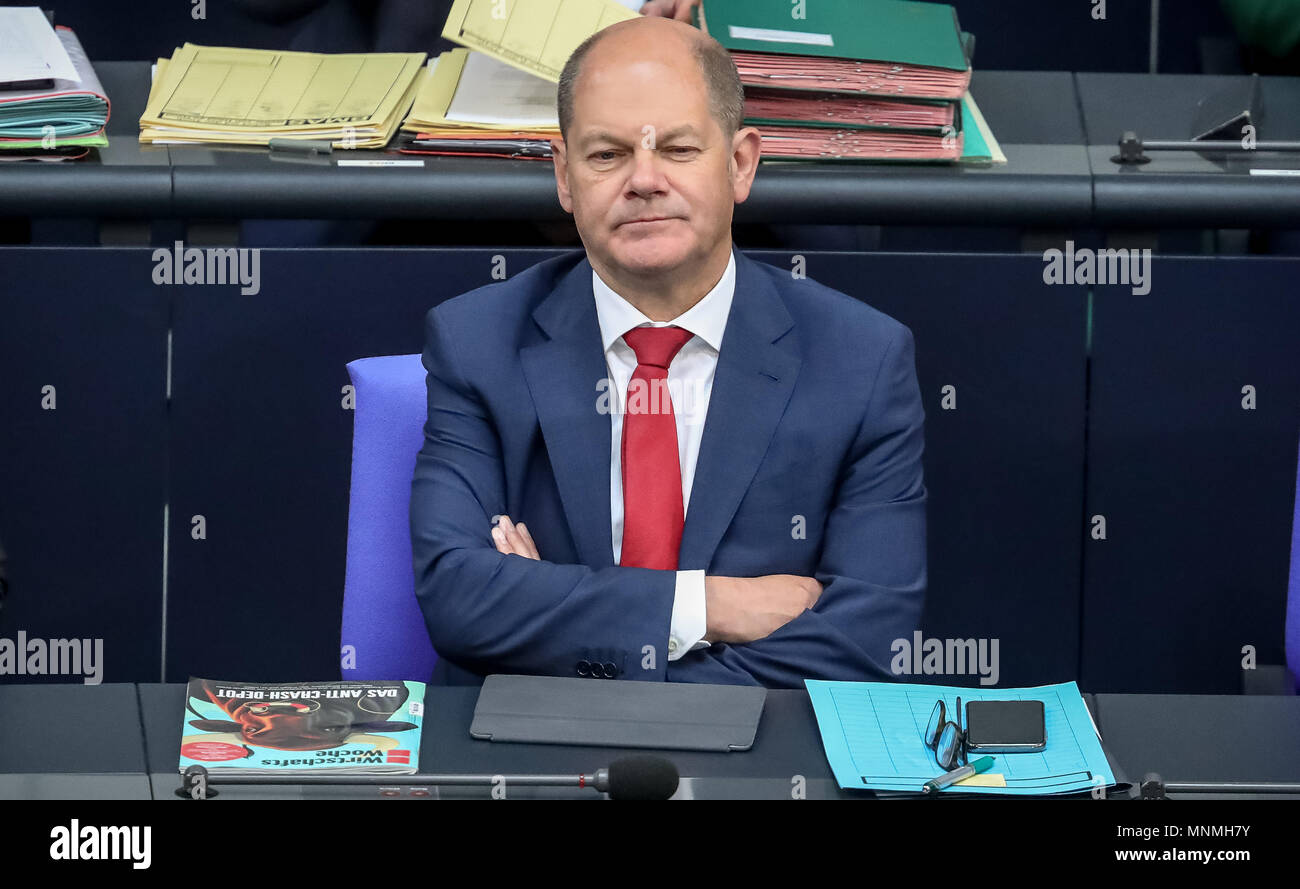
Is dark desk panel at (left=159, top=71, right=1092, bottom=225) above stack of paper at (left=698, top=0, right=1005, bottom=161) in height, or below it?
below

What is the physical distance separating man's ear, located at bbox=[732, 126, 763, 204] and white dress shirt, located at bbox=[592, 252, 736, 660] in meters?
0.11

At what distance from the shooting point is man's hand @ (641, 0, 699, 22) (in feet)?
9.78

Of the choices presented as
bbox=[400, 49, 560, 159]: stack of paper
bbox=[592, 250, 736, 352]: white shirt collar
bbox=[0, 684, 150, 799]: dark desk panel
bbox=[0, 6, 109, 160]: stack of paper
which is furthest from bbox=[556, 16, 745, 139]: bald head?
bbox=[0, 6, 109, 160]: stack of paper

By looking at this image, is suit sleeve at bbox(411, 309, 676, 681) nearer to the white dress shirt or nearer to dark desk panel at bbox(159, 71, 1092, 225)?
the white dress shirt

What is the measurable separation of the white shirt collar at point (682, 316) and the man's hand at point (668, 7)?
34.4 inches

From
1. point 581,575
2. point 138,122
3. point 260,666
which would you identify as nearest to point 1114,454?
point 581,575

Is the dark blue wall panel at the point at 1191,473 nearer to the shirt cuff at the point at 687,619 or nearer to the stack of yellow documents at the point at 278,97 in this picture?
the shirt cuff at the point at 687,619

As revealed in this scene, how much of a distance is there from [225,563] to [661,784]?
181 centimetres

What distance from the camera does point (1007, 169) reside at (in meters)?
2.93

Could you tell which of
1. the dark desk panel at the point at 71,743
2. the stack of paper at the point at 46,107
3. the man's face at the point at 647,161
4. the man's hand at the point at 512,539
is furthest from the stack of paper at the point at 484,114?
the dark desk panel at the point at 71,743

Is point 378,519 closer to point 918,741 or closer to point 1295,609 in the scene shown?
point 918,741

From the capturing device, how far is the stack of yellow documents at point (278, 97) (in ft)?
9.78

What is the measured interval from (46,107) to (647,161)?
4.24ft

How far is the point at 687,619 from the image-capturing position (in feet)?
6.72
